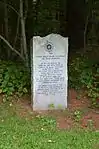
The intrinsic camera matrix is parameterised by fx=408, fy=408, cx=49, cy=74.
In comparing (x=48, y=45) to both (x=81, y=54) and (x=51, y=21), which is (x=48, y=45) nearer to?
(x=81, y=54)

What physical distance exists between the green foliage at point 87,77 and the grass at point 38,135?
121 cm

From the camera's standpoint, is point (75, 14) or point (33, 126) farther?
point (75, 14)

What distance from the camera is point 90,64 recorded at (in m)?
8.73

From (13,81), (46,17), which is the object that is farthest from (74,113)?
(46,17)

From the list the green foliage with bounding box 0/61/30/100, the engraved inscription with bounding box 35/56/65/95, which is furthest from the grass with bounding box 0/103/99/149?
the green foliage with bounding box 0/61/30/100

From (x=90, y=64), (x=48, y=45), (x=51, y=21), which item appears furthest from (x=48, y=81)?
(x=51, y=21)

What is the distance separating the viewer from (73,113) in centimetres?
653

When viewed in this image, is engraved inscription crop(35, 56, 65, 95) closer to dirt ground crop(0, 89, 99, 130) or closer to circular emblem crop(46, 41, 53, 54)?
circular emblem crop(46, 41, 53, 54)

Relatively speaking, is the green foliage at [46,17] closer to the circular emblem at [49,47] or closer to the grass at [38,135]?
the circular emblem at [49,47]

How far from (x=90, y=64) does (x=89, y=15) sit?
Answer: 3.68m

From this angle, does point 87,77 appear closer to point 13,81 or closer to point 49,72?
point 49,72

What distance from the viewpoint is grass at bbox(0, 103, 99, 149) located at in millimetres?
5359

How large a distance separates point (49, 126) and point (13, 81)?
58.4 inches

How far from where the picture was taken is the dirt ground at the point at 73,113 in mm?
6152
